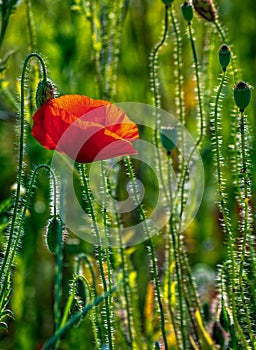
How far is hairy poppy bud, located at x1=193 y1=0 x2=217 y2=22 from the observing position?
1422 mm

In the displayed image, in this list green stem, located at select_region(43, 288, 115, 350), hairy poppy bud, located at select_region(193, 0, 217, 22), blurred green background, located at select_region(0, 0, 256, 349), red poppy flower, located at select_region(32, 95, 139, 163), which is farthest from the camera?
blurred green background, located at select_region(0, 0, 256, 349)

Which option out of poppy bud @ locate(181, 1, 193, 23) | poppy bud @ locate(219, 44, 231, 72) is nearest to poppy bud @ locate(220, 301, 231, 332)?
poppy bud @ locate(219, 44, 231, 72)

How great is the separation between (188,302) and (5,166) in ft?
3.11

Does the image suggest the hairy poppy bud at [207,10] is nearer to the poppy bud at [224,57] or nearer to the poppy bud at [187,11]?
the poppy bud at [187,11]

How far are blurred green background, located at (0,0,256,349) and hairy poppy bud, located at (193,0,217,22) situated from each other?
10.2 inches

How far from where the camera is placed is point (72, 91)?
78.2 inches

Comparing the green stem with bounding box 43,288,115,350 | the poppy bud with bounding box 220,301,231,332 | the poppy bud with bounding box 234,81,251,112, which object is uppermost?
the poppy bud with bounding box 234,81,251,112

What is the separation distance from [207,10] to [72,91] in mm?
638

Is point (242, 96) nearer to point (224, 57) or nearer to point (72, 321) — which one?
point (224, 57)

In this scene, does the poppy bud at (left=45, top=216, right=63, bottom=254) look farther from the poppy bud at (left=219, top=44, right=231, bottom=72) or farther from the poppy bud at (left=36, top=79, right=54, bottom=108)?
the poppy bud at (left=219, top=44, right=231, bottom=72)

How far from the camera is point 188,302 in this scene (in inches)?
56.8

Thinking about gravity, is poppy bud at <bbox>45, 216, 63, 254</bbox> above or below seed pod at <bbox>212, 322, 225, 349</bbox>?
above

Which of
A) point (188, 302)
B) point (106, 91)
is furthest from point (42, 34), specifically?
point (188, 302)

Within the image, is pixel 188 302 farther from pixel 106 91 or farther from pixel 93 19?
pixel 93 19
